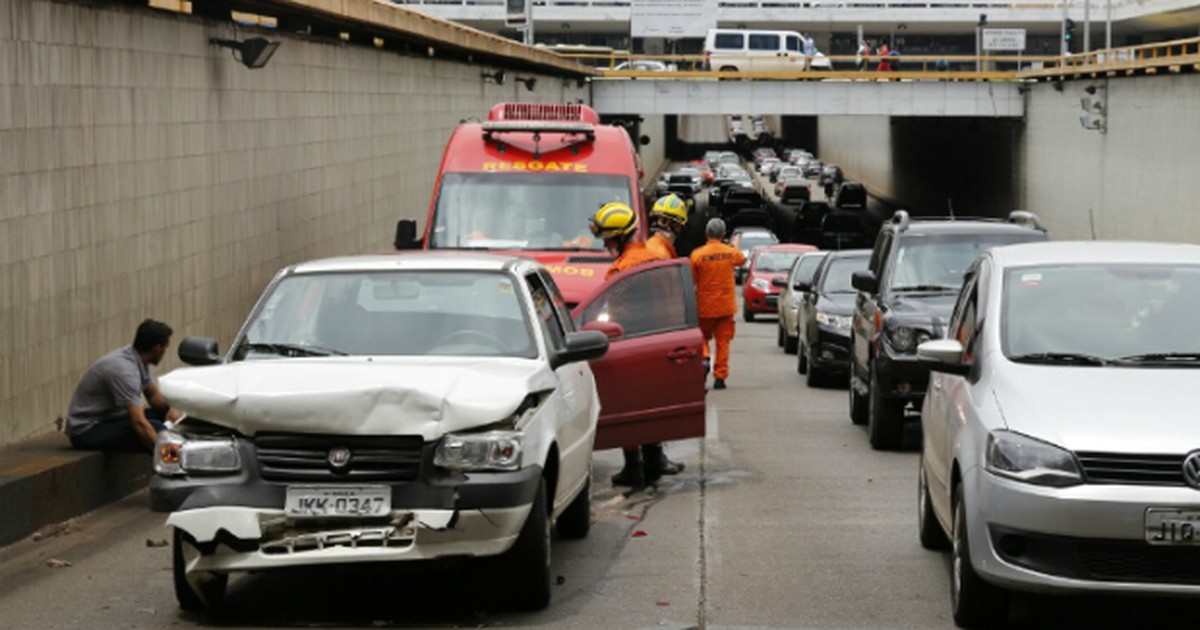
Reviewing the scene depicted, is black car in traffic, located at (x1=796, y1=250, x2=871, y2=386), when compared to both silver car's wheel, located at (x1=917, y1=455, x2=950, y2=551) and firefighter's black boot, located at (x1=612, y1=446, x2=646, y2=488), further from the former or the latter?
silver car's wheel, located at (x1=917, y1=455, x2=950, y2=551)

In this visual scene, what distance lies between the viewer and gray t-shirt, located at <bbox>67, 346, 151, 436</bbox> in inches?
516

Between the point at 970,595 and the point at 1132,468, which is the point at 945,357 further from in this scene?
the point at 1132,468

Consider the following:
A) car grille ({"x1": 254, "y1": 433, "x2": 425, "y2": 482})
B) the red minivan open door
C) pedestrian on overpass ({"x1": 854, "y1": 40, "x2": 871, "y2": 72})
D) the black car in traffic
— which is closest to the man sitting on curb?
the red minivan open door

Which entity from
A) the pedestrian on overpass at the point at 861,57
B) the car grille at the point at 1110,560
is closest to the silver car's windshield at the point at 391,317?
the car grille at the point at 1110,560

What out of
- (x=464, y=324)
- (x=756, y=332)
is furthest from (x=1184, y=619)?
(x=756, y=332)

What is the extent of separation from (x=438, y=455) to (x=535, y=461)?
551mm

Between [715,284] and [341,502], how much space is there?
10.1m

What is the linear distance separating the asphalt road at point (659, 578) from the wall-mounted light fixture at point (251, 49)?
7.62m

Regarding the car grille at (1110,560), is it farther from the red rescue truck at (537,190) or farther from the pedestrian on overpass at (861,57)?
the pedestrian on overpass at (861,57)

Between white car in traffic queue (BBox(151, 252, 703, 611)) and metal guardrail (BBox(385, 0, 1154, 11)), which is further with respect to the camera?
metal guardrail (BBox(385, 0, 1154, 11))

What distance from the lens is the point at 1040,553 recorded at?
8203 mm

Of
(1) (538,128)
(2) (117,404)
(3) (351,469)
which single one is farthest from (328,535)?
(1) (538,128)

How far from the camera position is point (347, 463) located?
341 inches

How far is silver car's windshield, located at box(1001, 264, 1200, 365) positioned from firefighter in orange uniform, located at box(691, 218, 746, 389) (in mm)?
8353
